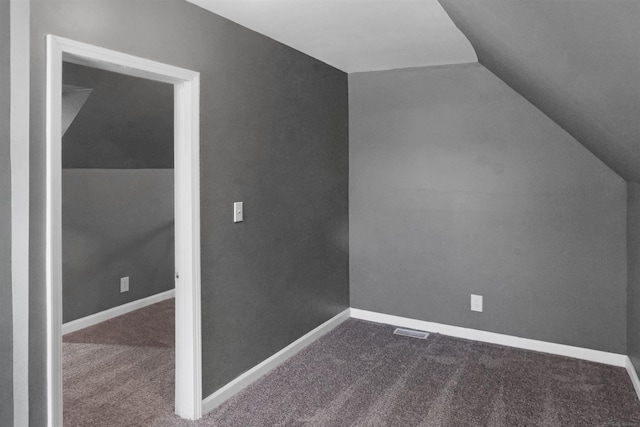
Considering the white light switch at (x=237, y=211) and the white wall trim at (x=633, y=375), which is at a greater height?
the white light switch at (x=237, y=211)

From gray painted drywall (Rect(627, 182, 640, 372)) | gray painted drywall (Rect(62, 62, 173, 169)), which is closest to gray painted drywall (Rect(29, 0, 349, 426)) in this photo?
gray painted drywall (Rect(62, 62, 173, 169))

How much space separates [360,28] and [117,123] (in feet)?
6.43

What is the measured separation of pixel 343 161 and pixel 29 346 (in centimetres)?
273

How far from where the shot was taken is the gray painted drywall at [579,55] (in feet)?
3.26

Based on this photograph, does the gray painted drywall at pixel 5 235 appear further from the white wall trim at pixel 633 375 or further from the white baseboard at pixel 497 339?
the white wall trim at pixel 633 375

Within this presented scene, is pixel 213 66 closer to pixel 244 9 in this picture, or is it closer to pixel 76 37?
pixel 244 9

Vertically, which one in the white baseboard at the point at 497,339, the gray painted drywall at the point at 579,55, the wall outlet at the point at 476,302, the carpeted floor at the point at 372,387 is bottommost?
the carpeted floor at the point at 372,387

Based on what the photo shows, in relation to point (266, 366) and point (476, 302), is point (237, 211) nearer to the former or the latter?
point (266, 366)

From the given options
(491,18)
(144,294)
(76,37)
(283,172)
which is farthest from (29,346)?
(144,294)

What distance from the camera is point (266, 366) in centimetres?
301

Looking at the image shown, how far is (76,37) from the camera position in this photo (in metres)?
1.85

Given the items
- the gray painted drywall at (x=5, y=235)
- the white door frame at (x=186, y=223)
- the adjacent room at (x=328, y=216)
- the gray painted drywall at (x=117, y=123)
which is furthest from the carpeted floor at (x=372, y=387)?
the gray painted drywall at (x=117, y=123)

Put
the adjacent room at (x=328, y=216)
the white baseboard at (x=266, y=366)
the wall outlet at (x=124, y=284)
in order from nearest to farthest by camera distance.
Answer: the adjacent room at (x=328, y=216) < the white baseboard at (x=266, y=366) < the wall outlet at (x=124, y=284)

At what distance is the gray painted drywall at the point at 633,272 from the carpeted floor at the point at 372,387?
239 mm
